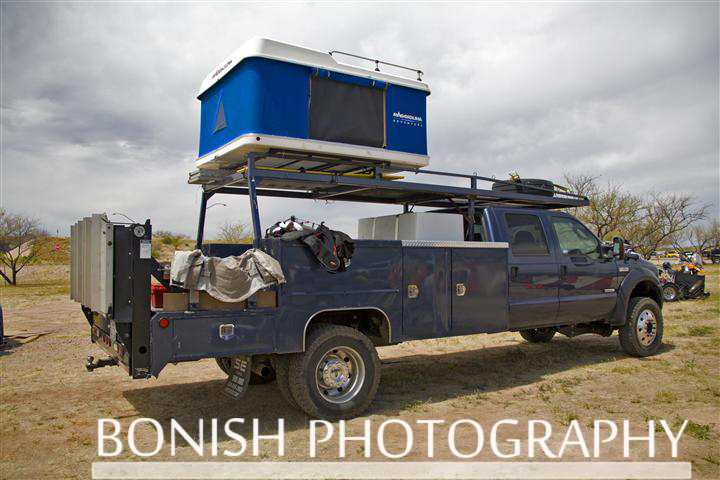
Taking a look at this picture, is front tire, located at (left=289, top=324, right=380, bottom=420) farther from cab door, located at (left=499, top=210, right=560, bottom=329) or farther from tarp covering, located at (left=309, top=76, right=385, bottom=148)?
cab door, located at (left=499, top=210, right=560, bottom=329)

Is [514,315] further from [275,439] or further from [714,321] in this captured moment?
[714,321]

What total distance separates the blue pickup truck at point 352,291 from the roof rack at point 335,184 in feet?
0.08

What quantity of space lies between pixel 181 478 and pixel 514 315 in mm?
4491

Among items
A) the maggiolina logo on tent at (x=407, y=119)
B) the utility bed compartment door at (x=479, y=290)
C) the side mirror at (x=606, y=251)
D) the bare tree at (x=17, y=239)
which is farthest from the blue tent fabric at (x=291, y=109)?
the bare tree at (x=17, y=239)

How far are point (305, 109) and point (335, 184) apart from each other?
83 cm

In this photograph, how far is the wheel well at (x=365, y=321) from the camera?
19.7 feet

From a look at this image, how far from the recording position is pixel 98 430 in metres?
5.33

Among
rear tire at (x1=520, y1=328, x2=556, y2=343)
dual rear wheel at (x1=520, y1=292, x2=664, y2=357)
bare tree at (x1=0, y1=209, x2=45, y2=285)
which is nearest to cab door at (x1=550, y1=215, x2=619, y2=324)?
dual rear wheel at (x1=520, y1=292, x2=664, y2=357)

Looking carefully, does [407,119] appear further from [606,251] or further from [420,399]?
[606,251]

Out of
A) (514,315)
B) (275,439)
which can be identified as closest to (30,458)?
(275,439)

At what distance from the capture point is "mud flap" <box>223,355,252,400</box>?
5418mm

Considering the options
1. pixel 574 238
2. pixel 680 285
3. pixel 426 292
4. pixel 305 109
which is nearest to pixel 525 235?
pixel 574 238

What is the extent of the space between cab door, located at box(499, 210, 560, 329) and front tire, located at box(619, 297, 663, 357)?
1673 mm

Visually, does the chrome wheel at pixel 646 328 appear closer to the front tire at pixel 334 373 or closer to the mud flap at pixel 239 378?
the front tire at pixel 334 373
